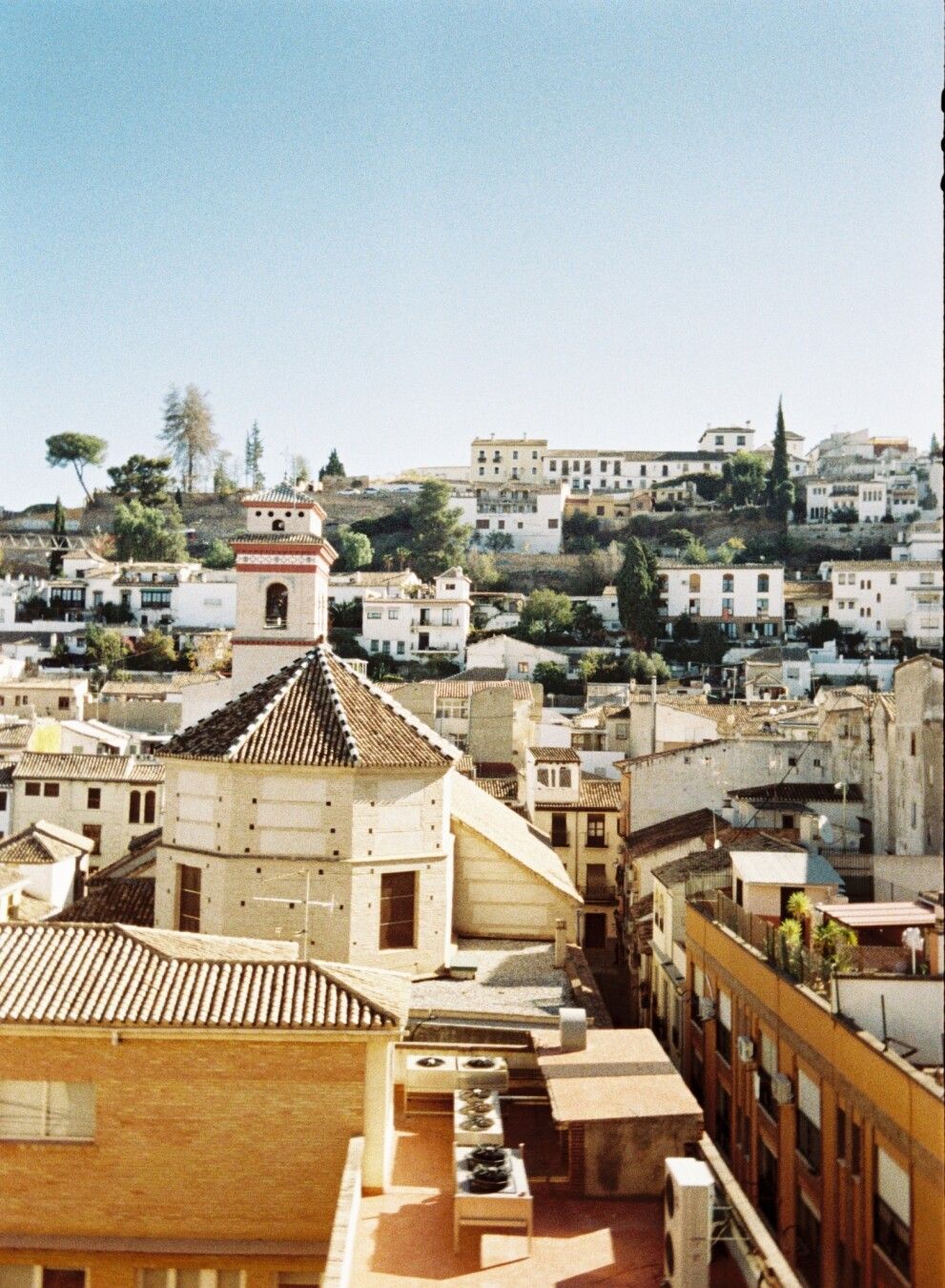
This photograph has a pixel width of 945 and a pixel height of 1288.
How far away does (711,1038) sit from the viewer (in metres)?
20.3

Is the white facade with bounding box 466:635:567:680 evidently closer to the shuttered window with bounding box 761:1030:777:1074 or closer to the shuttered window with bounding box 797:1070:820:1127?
the shuttered window with bounding box 761:1030:777:1074

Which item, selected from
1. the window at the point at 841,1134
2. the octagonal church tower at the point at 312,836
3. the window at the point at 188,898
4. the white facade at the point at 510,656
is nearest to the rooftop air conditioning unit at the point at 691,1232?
the window at the point at 841,1134

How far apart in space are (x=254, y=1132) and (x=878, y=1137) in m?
6.92

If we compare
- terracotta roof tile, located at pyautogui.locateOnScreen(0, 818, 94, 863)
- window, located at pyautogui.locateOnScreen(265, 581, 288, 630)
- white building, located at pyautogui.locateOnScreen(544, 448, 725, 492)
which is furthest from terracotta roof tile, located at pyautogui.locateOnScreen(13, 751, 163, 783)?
white building, located at pyautogui.locateOnScreen(544, 448, 725, 492)

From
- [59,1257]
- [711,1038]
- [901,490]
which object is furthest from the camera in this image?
[901,490]

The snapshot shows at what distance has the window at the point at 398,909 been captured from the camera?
21.3 m

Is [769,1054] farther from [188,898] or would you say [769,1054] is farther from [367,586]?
[367,586]

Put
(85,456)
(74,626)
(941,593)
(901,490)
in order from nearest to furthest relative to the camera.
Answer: (941,593), (74,626), (901,490), (85,456)

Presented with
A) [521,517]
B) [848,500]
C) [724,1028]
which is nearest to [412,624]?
[521,517]

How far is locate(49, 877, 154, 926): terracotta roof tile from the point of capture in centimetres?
2302

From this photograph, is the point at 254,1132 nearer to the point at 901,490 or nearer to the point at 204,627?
the point at 204,627

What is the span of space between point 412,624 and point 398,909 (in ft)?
189

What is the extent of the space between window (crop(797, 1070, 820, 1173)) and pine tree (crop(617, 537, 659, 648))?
64.8m

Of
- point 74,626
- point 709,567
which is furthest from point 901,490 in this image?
point 74,626
